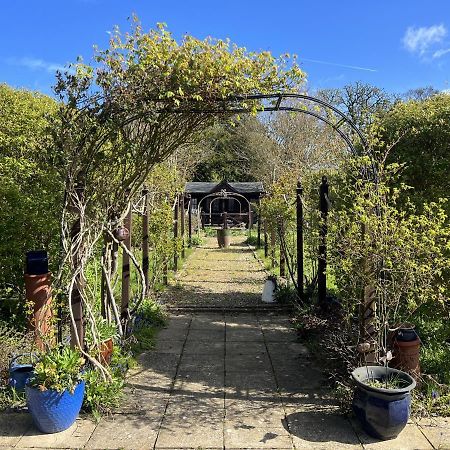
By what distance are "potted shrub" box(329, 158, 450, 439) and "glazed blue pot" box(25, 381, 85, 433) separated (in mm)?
2302

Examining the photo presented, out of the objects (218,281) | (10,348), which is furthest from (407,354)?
(218,281)

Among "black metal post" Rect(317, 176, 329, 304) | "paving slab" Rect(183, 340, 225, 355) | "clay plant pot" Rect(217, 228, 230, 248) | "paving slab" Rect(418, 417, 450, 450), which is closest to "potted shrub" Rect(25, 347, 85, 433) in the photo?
"paving slab" Rect(183, 340, 225, 355)

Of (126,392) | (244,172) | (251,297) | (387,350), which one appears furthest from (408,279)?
(244,172)

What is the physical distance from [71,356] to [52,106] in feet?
18.6

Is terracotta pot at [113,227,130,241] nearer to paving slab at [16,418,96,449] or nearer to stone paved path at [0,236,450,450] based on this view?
stone paved path at [0,236,450,450]

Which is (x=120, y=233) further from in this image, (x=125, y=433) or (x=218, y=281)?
(x=218, y=281)

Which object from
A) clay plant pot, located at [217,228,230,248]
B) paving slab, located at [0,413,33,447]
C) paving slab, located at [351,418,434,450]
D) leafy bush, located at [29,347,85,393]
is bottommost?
paving slab, located at [351,418,434,450]

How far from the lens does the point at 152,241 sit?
8180 millimetres

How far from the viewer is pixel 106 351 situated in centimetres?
447

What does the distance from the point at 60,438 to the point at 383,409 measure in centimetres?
250

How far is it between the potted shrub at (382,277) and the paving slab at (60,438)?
218 cm

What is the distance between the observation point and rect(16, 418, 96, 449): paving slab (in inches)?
132

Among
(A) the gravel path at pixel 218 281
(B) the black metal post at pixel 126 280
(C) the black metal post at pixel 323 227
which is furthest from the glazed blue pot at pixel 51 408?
(A) the gravel path at pixel 218 281

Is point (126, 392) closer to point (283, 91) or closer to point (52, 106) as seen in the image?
point (283, 91)
